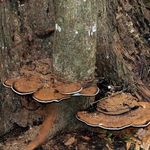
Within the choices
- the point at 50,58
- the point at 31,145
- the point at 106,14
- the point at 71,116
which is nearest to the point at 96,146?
the point at 71,116

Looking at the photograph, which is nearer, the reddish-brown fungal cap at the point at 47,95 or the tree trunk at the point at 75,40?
the reddish-brown fungal cap at the point at 47,95

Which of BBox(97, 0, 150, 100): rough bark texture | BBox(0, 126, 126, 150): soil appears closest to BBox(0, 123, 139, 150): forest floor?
BBox(0, 126, 126, 150): soil

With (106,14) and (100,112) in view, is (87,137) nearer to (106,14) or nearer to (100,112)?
(100,112)

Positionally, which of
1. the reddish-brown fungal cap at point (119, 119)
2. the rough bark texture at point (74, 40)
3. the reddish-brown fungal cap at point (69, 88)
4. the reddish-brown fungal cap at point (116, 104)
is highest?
the rough bark texture at point (74, 40)

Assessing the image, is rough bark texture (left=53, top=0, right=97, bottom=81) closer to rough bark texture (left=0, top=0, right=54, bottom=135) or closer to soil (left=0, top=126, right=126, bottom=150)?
rough bark texture (left=0, top=0, right=54, bottom=135)

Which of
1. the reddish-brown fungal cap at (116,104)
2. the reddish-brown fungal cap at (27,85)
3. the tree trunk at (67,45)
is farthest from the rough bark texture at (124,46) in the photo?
the reddish-brown fungal cap at (27,85)

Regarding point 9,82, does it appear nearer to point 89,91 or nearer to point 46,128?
point 46,128

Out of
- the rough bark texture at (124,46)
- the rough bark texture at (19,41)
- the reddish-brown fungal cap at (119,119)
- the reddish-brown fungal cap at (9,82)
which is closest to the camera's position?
the reddish-brown fungal cap at (119,119)

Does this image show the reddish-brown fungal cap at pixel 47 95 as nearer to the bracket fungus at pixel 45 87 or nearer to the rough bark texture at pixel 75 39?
the bracket fungus at pixel 45 87
